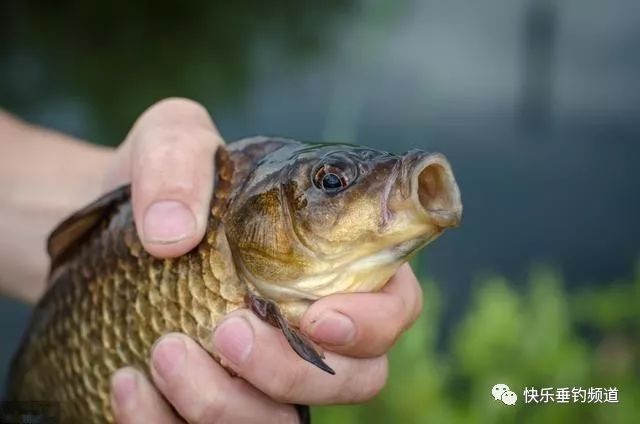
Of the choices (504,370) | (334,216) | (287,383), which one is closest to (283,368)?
(287,383)

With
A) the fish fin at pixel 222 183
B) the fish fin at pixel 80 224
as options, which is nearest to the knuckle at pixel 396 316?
the fish fin at pixel 222 183

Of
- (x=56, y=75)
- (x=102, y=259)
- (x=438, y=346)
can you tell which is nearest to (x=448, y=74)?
(x=438, y=346)

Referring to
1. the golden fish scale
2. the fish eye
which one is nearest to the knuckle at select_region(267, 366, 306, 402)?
the golden fish scale

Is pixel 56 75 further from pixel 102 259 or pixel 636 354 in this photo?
pixel 102 259

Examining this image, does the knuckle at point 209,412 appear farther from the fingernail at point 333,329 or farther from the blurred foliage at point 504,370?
the blurred foliage at point 504,370

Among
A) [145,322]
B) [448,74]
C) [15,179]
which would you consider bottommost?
[145,322]

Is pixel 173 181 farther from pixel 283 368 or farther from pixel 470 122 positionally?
pixel 470 122
